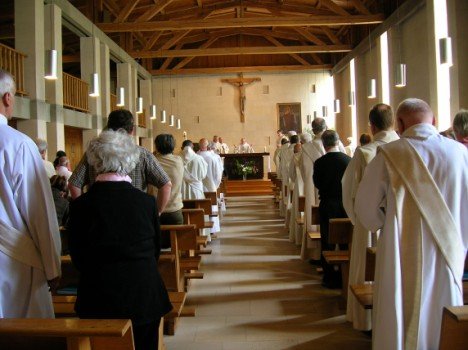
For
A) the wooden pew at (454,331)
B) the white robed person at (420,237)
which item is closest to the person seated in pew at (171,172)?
the white robed person at (420,237)

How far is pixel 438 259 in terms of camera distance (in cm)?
258

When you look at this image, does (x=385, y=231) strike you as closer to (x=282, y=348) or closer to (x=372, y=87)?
(x=282, y=348)

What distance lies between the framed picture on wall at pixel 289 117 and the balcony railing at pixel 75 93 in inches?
425

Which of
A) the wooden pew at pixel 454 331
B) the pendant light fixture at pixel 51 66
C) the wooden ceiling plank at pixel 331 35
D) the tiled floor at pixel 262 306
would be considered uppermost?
the wooden ceiling plank at pixel 331 35

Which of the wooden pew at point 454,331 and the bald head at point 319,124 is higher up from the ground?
the bald head at point 319,124

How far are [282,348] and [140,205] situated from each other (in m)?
1.96

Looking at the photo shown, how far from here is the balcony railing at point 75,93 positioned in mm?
12641

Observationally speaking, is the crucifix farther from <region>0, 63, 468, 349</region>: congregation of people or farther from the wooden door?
<region>0, 63, 468, 349</region>: congregation of people

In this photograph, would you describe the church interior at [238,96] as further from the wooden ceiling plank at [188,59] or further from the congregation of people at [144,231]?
the congregation of people at [144,231]

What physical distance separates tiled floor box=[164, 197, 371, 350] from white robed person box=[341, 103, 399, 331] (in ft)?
0.60

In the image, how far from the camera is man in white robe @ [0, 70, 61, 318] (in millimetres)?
2312

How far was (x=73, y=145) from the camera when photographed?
16.4m

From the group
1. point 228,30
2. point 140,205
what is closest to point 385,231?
point 140,205

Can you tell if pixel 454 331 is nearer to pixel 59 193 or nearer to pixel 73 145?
pixel 59 193
